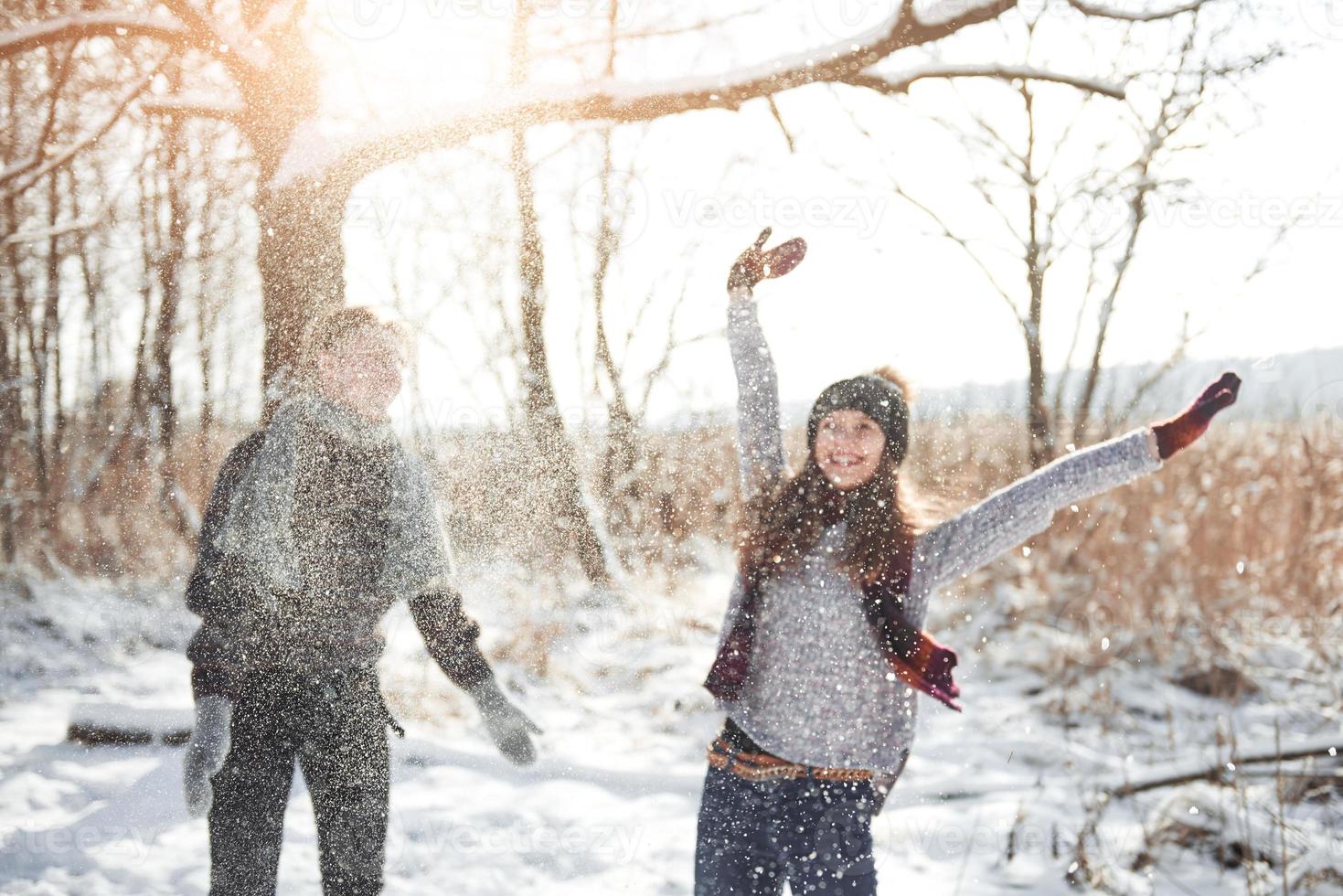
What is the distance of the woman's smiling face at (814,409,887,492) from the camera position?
1596mm

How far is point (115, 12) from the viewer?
285 cm

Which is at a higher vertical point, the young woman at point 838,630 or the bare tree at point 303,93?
the bare tree at point 303,93

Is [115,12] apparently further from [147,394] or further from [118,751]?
[147,394]

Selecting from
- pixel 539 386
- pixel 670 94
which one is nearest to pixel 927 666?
pixel 670 94

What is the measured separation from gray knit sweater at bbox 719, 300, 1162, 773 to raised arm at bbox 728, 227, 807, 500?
0.67 ft

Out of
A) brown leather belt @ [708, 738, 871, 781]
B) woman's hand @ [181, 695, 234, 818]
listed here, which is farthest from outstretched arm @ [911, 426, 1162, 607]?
woman's hand @ [181, 695, 234, 818]

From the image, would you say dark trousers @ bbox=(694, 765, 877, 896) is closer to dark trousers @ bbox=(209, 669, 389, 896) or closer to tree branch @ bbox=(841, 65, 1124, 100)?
dark trousers @ bbox=(209, 669, 389, 896)

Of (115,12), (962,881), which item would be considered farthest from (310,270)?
(962,881)

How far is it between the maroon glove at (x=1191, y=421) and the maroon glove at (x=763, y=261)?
768mm

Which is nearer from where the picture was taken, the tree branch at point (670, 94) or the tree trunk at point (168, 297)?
the tree branch at point (670, 94)

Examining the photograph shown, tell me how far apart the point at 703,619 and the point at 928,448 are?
9.33 feet

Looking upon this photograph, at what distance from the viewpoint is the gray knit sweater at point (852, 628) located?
153 cm

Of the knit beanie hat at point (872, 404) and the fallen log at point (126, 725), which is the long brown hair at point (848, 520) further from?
the fallen log at point (126, 725)

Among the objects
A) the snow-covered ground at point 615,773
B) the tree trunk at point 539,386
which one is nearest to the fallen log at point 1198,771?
the snow-covered ground at point 615,773
